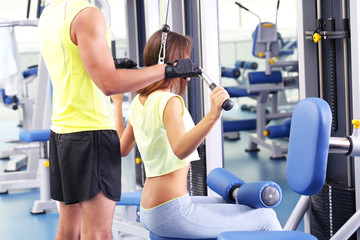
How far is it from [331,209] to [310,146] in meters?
1.23

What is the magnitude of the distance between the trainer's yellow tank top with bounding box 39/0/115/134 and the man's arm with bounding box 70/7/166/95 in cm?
6

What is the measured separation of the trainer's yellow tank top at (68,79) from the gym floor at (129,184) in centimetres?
179

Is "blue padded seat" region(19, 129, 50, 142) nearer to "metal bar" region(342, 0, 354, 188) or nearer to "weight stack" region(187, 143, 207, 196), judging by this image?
"weight stack" region(187, 143, 207, 196)

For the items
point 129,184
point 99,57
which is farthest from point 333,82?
point 129,184

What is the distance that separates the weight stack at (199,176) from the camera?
3.35m

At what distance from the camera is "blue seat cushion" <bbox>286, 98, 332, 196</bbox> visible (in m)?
1.21

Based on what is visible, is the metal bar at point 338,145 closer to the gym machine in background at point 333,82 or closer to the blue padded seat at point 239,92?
the gym machine in background at point 333,82

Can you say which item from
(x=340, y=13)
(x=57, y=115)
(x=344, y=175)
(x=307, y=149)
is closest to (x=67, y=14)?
(x=57, y=115)

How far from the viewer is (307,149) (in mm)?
1242

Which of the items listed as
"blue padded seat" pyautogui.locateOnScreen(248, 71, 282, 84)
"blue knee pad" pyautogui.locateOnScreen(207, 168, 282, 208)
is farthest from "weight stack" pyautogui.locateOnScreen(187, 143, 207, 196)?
"blue padded seat" pyautogui.locateOnScreen(248, 71, 282, 84)

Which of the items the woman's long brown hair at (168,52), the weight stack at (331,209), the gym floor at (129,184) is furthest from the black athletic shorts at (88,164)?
the gym floor at (129,184)

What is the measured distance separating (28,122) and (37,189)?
4.16 ft

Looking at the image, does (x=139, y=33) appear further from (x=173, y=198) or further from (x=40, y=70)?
(x=173, y=198)

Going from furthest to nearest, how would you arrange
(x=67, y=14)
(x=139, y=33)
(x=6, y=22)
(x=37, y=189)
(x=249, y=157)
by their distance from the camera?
(x=249, y=157) < (x=37, y=189) < (x=139, y=33) < (x=6, y=22) < (x=67, y=14)
